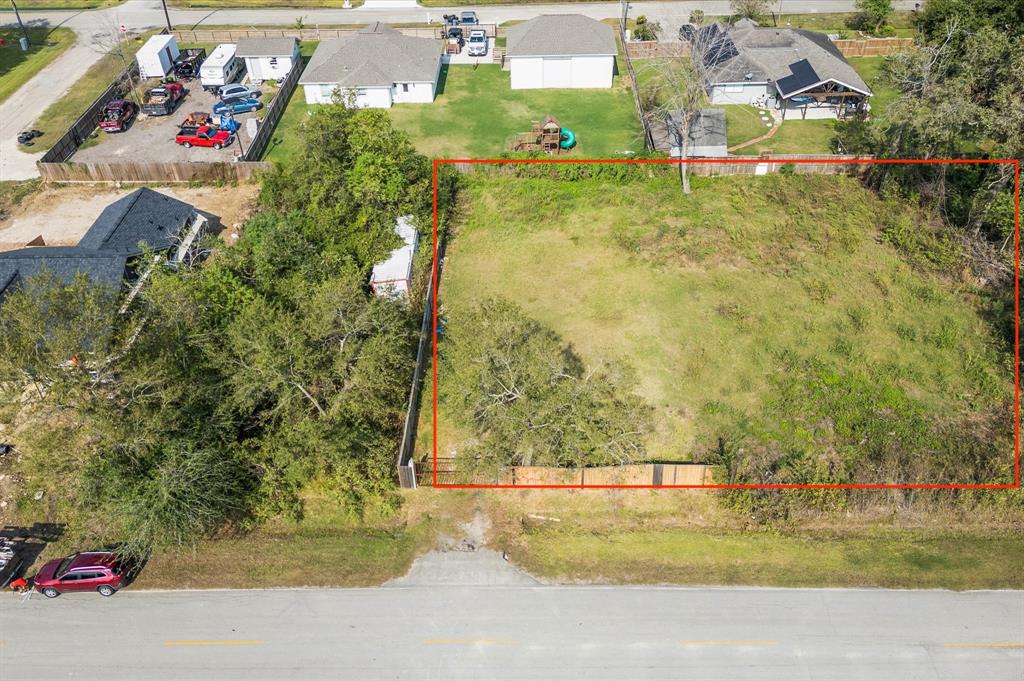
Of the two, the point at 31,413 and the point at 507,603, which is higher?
the point at 31,413

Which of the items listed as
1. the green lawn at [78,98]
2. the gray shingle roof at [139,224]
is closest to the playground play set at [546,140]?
the gray shingle roof at [139,224]

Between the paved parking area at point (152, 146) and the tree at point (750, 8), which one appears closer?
the paved parking area at point (152, 146)

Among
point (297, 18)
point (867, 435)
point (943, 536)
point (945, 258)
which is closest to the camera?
point (943, 536)

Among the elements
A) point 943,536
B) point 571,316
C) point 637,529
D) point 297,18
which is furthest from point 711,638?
point 297,18

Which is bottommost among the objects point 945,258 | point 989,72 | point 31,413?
point 945,258

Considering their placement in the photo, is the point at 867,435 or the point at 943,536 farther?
the point at 867,435

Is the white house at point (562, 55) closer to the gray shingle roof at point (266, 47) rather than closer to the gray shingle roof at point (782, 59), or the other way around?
the gray shingle roof at point (782, 59)

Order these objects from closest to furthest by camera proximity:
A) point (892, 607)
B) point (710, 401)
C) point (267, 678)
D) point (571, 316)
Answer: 1. point (267, 678)
2. point (892, 607)
3. point (710, 401)
4. point (571, 316)

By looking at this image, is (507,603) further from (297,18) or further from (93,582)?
(297,18)
